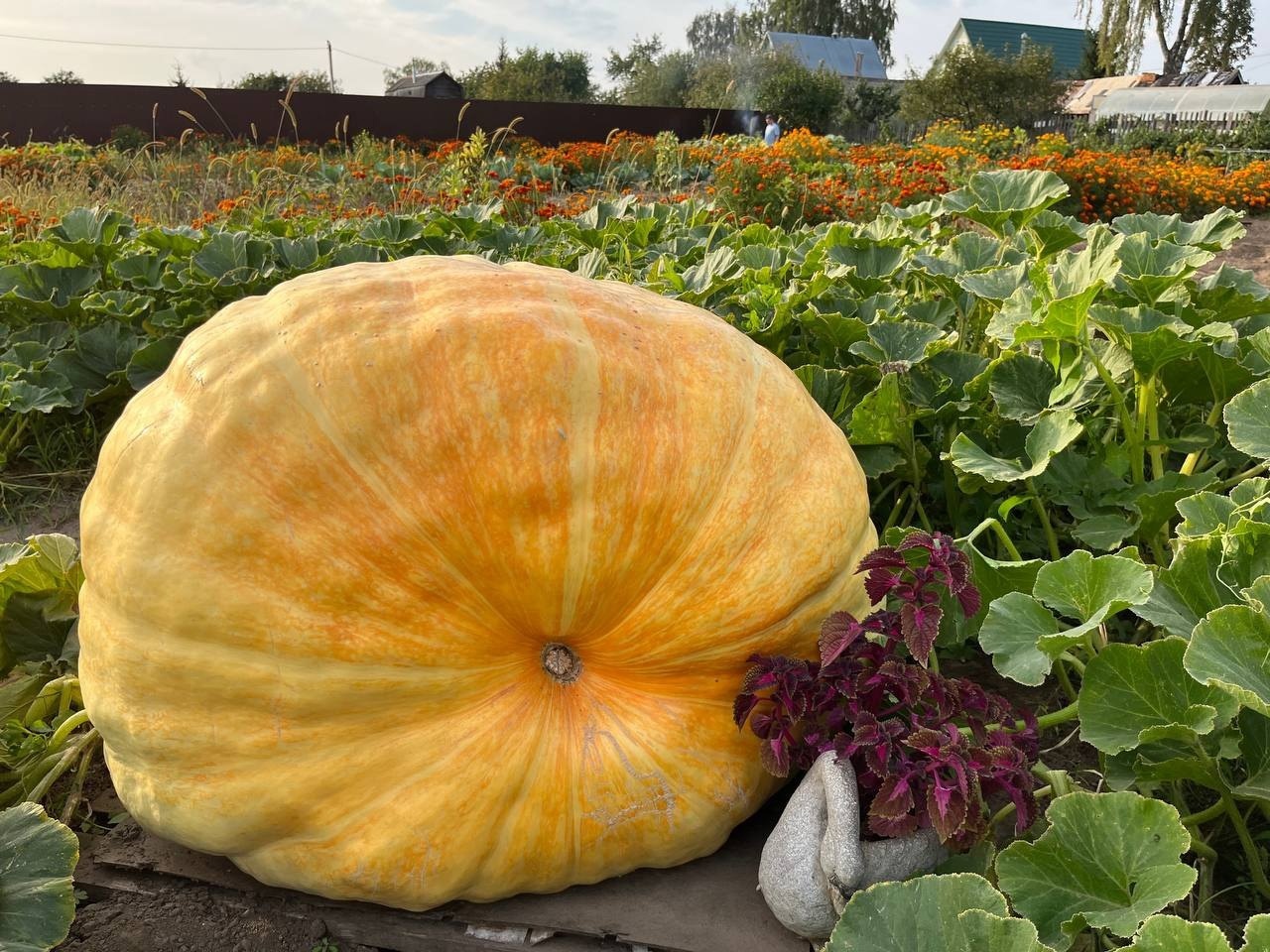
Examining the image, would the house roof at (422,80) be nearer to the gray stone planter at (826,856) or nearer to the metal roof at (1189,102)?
the metal roof at (1189,102)

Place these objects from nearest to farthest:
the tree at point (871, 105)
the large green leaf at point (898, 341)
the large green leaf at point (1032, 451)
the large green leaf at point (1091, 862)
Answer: the large green leaf at point (1091, 862), the large green leaf at point (1032, 451), the large green leaf at point (898, 341), the tree at point (871, 105)

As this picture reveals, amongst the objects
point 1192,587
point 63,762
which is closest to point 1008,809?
point 1192,587

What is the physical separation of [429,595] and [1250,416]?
151 cm

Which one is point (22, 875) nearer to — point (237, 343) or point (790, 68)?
point (237, 343)

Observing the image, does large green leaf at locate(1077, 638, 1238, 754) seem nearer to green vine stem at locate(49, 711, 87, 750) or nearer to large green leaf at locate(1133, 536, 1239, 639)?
large green leaf at locate(1133, 536, 1239, 639)

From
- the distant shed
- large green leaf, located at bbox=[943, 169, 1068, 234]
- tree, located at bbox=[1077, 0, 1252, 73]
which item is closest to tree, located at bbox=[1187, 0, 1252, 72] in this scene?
tree, located at bbox=[1077, 0, 1252, 73]

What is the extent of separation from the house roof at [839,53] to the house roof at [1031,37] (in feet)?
15.5

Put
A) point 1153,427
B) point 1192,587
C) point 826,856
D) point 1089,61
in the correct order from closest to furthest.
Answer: point 826,856 < point 1192,587 < point 1153,427 < point 1089,61

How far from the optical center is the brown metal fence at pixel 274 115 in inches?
727

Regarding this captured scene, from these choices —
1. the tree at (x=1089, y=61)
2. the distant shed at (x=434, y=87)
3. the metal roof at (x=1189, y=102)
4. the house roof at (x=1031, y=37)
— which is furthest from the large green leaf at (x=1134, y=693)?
the house roof at (x=1031, y=37)

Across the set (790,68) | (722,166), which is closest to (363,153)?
(722,166)

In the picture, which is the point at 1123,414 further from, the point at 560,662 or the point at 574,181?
the point at 574,181

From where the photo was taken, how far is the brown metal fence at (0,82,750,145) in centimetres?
1845

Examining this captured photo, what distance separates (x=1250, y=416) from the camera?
71.0 inches
